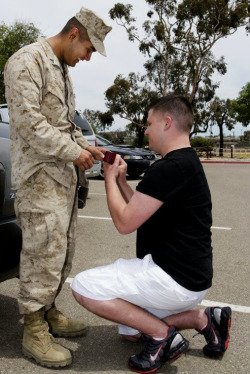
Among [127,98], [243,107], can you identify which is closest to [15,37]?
[127,98]

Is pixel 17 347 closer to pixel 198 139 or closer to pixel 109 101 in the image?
pixel 109 101

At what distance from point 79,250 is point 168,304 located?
2.59 m

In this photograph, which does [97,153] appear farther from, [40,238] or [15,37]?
[15,37]

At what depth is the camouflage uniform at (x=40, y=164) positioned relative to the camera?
7.93 feet

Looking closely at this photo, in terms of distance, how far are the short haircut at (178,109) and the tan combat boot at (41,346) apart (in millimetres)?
1321

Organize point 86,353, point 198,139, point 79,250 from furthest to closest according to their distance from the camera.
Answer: point 198,139
point 79,250
point 86,353

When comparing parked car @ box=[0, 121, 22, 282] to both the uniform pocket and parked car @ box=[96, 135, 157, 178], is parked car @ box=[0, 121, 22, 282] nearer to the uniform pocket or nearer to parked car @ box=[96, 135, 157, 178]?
the uniform pocket

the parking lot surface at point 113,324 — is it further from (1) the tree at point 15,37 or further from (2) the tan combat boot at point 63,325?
(1) the tree at point 15,37

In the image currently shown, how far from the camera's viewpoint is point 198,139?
40.2m

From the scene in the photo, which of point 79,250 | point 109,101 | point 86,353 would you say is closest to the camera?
point 86,353

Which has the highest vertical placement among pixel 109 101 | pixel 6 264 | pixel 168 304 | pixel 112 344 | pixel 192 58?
pixel 192 58

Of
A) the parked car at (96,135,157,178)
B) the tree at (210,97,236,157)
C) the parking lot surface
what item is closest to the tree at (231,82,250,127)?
the tree at (210,97,236,157)

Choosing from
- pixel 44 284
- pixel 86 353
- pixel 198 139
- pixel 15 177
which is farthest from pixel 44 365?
pixel 198 139

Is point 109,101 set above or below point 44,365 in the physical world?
above
